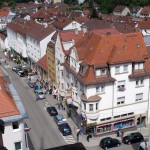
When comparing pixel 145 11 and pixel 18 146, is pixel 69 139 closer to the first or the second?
pixel 18 146

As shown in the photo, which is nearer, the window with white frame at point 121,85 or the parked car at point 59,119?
the window with white frame at point 121,85

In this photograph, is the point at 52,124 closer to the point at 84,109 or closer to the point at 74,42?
the point at 84,109

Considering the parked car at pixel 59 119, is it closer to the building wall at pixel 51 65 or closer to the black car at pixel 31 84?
the building wall at pixel 51 65

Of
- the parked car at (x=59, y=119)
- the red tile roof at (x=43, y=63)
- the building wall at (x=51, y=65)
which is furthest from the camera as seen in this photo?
the red tile roof at (x=43, y=63)

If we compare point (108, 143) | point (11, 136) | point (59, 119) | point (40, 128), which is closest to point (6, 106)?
point (11, 136)

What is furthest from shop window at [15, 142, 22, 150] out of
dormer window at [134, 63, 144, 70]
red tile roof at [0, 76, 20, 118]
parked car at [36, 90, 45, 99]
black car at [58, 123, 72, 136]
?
parked car at [36, 90, 45, 99]

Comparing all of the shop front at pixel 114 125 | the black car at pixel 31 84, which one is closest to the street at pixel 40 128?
the black car at pixel 31 84
